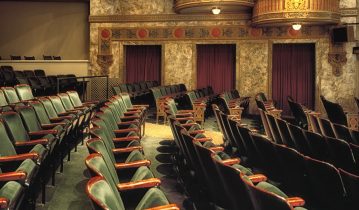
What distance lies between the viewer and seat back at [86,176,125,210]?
0.61 meters

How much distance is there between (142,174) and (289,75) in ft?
11.9

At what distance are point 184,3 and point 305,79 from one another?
1.60 m

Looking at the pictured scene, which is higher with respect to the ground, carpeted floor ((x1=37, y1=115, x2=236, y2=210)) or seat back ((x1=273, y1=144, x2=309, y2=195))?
seat back ((x1=273, y1=144, x2=309, y2=195))

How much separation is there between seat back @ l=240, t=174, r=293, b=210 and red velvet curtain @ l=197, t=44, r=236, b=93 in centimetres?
385

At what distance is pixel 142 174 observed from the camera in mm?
1116

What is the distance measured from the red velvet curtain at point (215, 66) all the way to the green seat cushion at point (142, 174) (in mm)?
3476

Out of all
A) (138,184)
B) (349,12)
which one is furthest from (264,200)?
(349,12)

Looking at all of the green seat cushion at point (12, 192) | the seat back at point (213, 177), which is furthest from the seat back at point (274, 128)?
the green seat cushion at point (12, 192)

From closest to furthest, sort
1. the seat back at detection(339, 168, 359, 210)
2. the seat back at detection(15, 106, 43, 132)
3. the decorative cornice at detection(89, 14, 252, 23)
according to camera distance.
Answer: the seat back at detection(339, 168, 359, 210) < the seat back at detection(15, 106, 43, 132) < the decorative cornice at detection(89, 14, 252, 23)

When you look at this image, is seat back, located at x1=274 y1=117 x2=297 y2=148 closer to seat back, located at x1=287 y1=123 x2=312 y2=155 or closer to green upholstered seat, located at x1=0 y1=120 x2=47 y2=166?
seat back, located at x1=287 y1=123 x2=312 y2=155

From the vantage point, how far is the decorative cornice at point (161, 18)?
14.1ft

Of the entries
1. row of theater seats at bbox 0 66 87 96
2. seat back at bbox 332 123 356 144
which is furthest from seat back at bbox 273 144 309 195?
row of theater seats at bbox 0 66 87 96

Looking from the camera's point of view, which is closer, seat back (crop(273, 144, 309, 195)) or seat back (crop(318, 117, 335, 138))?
seat back (crop(273, 144, 309, 195))

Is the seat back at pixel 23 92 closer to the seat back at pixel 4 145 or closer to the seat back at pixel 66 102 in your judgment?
the seat back at pixel 66 102
